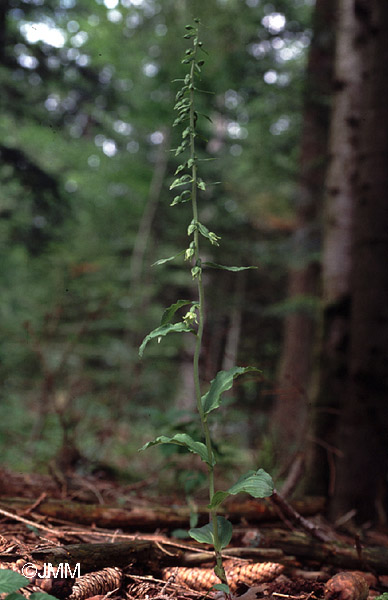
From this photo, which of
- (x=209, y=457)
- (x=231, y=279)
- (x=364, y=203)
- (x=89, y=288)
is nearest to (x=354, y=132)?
(x=364, y=203)

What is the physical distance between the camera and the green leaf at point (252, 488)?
1457mm

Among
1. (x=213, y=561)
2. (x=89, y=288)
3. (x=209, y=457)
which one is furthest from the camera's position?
(x=89, y=288)

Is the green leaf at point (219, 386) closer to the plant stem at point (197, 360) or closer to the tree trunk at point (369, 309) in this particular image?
the plant stem at point (197, 360)

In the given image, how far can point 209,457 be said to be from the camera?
5.09 ft

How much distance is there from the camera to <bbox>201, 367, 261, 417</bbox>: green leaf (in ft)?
5.05

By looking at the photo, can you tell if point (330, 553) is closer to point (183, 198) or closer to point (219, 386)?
point (219, 386)

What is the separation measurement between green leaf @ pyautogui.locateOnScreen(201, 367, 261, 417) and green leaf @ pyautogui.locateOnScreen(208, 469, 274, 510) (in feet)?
0.87

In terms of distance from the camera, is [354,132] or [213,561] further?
[354,132]

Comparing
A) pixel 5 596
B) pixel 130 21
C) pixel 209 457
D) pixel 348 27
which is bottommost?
pixel 5 596

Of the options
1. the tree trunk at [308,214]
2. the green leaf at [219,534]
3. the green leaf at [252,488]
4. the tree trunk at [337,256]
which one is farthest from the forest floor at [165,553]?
the tree trunk at [308,214]

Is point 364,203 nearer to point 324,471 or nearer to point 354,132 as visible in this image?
point 354,132

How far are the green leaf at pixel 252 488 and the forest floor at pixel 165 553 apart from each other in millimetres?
419

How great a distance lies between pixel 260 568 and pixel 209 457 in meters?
0.63

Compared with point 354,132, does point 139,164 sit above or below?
above
